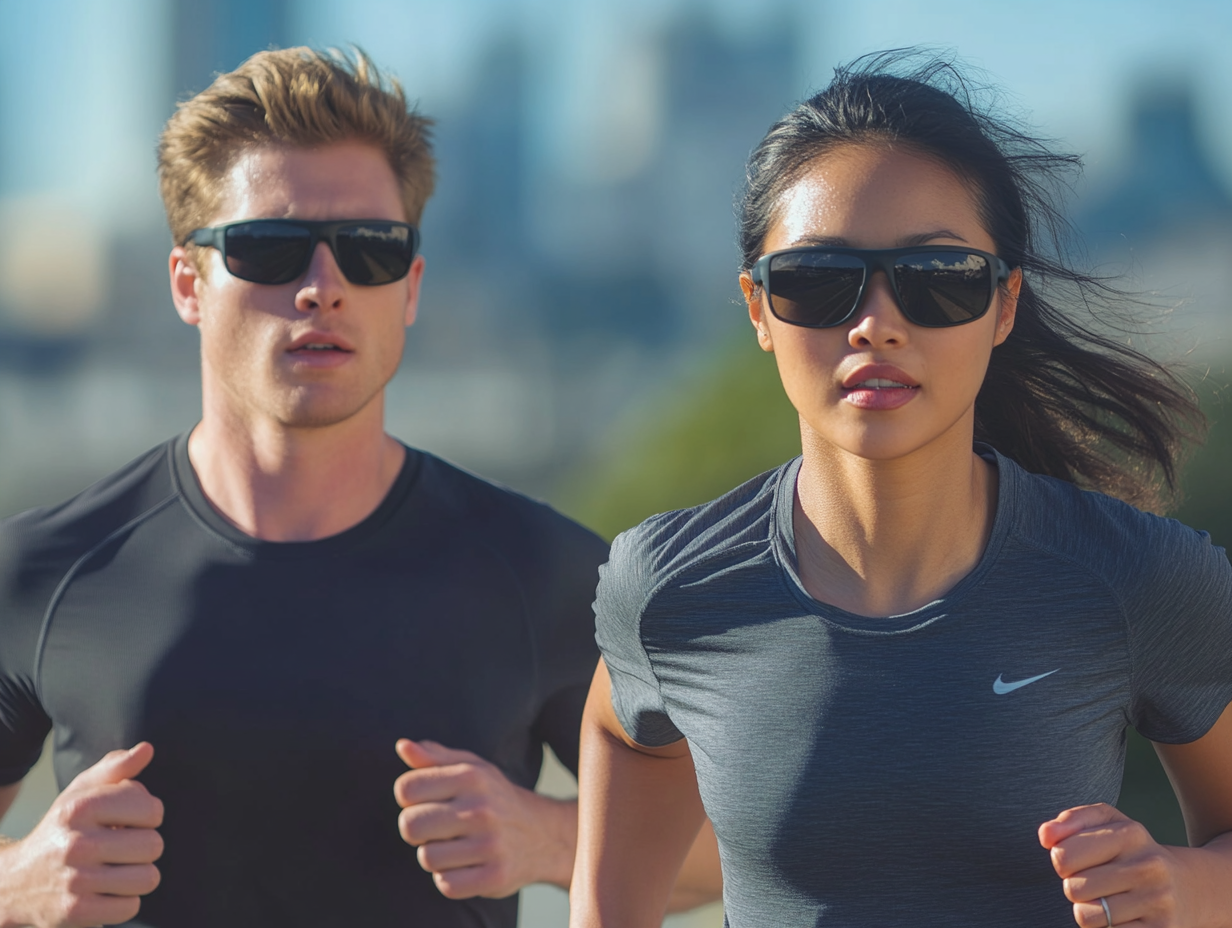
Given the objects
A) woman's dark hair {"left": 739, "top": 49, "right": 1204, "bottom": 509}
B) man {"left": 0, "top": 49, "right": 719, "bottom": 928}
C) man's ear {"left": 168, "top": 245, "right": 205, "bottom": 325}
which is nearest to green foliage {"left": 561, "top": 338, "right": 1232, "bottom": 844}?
woman's dark hair {"left": 739, "top": 49, "right": 1204, "bottom": 509}

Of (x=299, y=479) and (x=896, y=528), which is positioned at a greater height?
(x=896, y=528)

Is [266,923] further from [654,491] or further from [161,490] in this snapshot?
[654,491]

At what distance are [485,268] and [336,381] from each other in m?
72.7

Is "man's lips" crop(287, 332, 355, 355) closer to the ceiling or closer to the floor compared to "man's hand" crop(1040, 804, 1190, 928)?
closer to the ceiling

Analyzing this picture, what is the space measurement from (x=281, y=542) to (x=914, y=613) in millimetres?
1360

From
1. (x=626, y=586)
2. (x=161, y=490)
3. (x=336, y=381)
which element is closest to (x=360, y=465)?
(x=336, y=381)

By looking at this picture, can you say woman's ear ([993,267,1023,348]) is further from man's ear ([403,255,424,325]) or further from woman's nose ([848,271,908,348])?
man's ear ([403,255,424,325])

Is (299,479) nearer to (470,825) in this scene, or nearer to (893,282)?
(470,825)

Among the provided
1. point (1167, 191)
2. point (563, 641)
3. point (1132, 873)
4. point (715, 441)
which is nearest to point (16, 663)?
point (563, 641)

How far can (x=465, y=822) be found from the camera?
2.70 metres

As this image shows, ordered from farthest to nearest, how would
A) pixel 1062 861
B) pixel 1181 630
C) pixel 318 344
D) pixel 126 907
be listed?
pixel 318 344
pixel 126 907
pixel 1181 630
pixel 1062 861

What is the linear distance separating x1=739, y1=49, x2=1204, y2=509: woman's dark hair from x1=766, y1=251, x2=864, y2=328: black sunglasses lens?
0.49 ft

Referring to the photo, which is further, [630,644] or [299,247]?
[299,247]

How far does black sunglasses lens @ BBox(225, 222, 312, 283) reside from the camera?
2.96 meters
